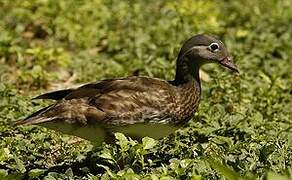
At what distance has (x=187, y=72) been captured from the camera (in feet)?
23.4

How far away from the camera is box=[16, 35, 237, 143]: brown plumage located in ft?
21.1

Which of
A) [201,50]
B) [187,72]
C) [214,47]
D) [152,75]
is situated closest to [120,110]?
[187,72]

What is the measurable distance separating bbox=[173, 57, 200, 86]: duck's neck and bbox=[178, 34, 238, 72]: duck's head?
0.8 inches

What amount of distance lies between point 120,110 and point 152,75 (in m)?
2.81

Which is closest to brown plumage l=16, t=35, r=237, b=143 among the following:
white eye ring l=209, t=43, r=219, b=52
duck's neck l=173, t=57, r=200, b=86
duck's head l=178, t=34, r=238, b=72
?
duck's neck l=173, t=57, r=200, b=86

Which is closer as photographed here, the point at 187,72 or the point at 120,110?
the point at 120,110

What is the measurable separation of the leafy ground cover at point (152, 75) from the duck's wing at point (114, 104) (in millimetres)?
272

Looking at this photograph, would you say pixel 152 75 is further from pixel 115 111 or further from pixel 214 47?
pixel 115 111

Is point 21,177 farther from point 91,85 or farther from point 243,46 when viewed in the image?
point 243,46

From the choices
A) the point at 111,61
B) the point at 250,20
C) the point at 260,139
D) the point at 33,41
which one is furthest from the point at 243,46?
the point at 260,139

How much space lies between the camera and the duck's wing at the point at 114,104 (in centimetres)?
645

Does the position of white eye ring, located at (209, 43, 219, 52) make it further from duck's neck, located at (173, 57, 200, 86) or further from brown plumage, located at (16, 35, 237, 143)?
brown plumage, located at (16, 35, 237, 143)

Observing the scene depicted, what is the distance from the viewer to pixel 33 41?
1071 centimetres

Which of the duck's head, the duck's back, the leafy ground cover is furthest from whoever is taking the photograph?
the duck's head
